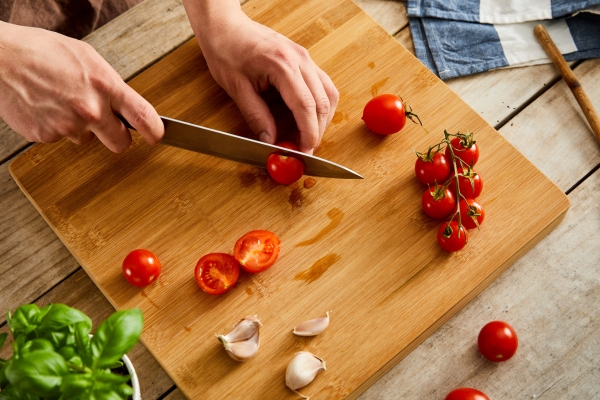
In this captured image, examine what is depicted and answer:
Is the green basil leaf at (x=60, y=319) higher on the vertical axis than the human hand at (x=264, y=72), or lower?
higher

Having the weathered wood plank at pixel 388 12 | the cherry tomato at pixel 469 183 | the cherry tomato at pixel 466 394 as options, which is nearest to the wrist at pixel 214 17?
the weathered wood plank at pixel 388 12

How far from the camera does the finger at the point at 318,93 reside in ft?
5.56

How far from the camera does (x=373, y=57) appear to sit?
1.88m

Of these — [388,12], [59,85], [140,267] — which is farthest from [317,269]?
[388,12]

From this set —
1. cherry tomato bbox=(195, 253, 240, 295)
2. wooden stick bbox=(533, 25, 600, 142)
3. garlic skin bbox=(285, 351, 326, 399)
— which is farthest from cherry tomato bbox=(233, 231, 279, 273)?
wooden stick bbox=(533, 25, 600, 142)

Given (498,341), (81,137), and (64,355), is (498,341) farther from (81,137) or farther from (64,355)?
(81,137)

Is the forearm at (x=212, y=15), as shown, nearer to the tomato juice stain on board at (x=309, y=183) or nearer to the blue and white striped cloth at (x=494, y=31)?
the tomato juice stain on board at (x=309, y=183)

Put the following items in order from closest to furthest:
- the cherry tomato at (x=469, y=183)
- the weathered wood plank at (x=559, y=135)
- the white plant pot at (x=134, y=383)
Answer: the white plant pot at (x=134, y=383)
the cherry tomato at (x=469, y=183)
the weathered wood plank at (x=559, y=135)

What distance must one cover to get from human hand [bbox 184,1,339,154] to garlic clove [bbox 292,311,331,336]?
0.50 m

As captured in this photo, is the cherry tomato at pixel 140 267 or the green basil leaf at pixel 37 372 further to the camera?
the cherry tomato at pixel 140 267

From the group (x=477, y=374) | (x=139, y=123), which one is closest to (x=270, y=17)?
(x=139, y=123)

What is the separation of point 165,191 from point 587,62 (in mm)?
1451

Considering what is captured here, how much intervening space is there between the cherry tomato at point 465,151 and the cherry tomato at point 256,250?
568 mm

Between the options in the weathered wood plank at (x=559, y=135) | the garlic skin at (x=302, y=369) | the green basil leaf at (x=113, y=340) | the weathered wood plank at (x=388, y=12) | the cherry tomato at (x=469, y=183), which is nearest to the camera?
the green basil leaf at (x=113, y=340)
